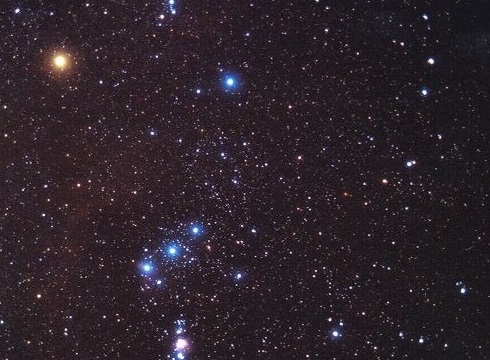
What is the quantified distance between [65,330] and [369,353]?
34cm

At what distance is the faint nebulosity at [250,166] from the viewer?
50 centimetres

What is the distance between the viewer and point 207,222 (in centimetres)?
50

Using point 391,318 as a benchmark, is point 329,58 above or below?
above

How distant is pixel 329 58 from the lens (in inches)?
19.7

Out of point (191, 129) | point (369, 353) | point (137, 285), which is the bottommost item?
point (369, 353)

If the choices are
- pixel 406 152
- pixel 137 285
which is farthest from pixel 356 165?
pixel 137 285

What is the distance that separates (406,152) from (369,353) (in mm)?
224

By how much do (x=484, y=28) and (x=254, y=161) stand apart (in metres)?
0.29

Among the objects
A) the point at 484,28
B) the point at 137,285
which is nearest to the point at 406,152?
the point at 484,28

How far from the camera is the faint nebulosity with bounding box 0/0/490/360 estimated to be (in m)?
0.50

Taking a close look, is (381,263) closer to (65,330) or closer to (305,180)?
(305,180)

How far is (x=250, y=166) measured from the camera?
50cm

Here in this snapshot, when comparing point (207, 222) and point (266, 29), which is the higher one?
point (266, 29)

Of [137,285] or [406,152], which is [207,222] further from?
[406,152]
